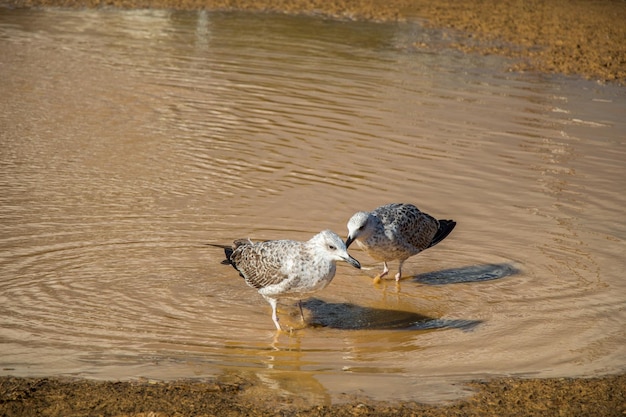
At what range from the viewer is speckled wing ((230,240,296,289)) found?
7.33 metres

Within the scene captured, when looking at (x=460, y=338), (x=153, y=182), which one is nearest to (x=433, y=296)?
(x=460, y=338)

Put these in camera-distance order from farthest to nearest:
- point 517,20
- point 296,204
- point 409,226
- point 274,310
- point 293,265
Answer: point 517,20 < point 296,204 < point 409,226 < point 274,310 < point 293,265

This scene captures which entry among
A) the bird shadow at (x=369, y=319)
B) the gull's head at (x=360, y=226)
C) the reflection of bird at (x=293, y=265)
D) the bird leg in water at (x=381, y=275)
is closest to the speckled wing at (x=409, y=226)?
the gull's head at (x=360, y=226)

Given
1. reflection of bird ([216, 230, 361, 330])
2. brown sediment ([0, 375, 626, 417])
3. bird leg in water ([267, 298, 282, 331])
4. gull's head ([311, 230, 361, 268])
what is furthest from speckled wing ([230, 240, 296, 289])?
brown sediment ([0, 375, 626, 417])

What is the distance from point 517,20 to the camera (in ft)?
74.1

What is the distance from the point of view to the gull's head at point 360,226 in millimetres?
8086

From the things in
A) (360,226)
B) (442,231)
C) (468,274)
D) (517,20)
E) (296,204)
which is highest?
(517,20)

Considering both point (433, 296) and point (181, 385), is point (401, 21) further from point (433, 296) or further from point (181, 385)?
point (181, 385)

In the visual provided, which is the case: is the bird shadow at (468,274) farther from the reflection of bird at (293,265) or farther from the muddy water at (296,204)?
the reflection of bird at (293,265)

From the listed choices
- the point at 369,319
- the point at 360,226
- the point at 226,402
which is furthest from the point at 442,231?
the point at 226,402

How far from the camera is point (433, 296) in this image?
27.7ft

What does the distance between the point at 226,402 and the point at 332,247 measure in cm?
173

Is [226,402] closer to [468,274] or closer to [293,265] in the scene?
[293,265]

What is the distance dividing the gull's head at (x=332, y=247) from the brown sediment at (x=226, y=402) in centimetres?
134
